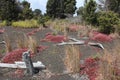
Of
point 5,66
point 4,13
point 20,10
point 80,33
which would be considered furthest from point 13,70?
point 20,10

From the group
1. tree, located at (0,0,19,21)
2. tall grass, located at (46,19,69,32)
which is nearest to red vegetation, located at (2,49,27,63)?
tall grass, located at (46,19,69,32)

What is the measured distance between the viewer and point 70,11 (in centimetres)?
4497

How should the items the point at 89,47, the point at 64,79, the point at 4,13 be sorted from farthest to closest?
the point at 4,13 < the point at 89,47 < the point at 64,79

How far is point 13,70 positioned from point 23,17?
91.6 feet

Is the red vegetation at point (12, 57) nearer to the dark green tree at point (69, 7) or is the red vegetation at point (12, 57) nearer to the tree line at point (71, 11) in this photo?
the tree line at point (71, 11)

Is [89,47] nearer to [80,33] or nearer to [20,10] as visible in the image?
[80,33]

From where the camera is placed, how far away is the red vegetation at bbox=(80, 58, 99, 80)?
951 centimetres

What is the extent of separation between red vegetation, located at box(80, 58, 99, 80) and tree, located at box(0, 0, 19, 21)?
27.7 metres

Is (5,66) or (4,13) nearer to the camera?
(5,66)

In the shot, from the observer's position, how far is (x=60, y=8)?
44.8m

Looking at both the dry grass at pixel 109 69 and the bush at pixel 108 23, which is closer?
the dry grass at pixel 109 69

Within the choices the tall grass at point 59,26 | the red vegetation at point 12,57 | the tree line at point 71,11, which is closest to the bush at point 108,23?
the tree line at point 71,11

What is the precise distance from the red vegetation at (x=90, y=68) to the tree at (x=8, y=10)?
90.8 feet

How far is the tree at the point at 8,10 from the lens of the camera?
37562 mm
